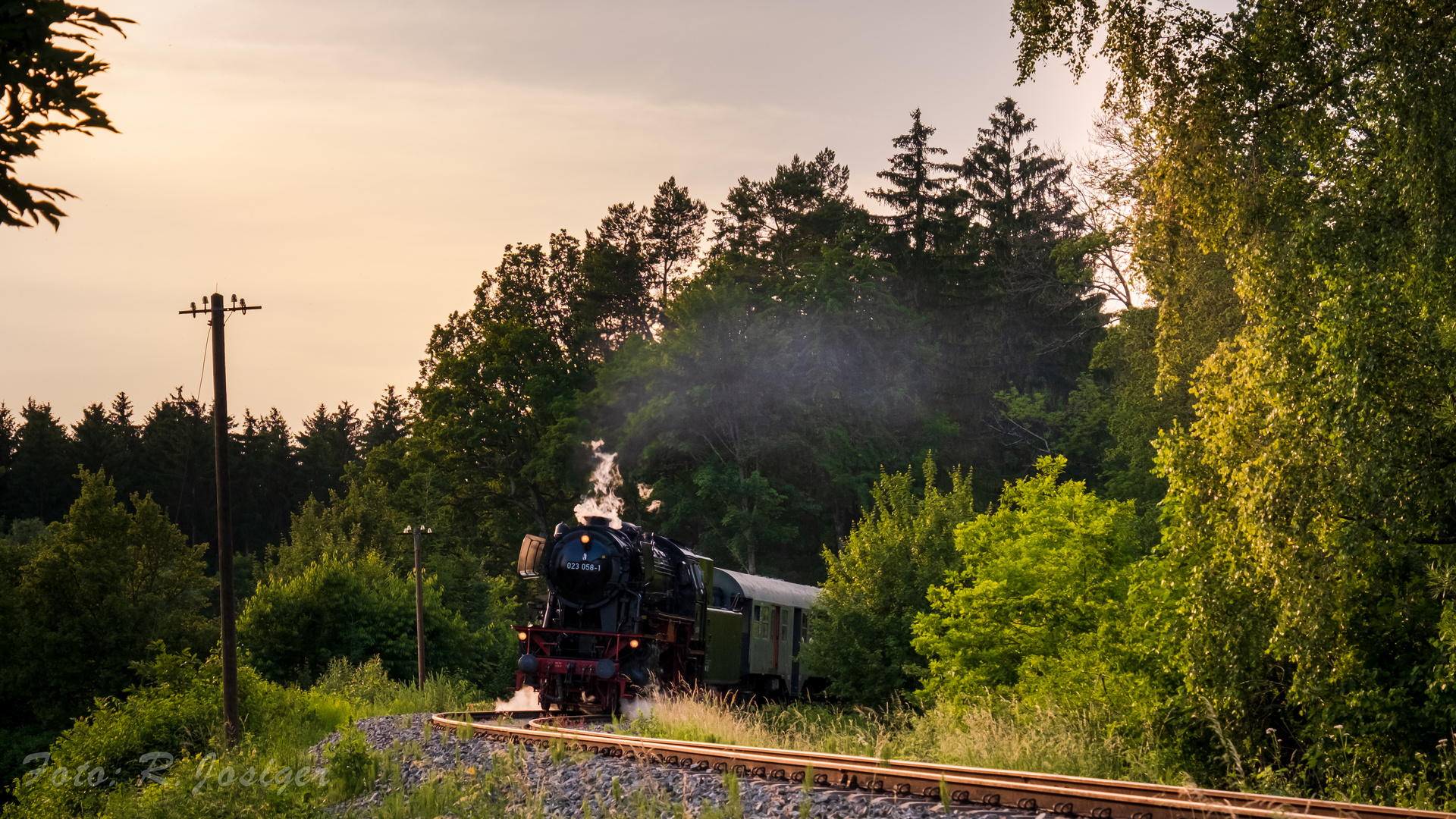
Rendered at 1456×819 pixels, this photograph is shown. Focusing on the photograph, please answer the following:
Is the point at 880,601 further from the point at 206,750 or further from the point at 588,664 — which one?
the point at 206,750

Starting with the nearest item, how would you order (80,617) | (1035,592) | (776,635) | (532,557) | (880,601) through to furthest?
(1035,592) < (532,557) < (880,601) < (776,635) < (80,617)

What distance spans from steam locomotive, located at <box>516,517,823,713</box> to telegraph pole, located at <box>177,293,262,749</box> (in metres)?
4.45

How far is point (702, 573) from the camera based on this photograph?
22.1 m

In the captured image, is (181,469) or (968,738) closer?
(968,738)

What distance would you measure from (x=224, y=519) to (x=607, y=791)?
12.8 meters

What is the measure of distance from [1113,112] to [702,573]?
37.1ft

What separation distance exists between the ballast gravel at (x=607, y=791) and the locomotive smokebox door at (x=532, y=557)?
7104mm

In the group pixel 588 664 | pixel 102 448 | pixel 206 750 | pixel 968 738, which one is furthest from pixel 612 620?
pixel 102 448

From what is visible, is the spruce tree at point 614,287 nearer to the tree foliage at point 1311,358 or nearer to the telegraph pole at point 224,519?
the telegraph pole at point 224,519

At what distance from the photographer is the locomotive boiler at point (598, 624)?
18859 millimetres

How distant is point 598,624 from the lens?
19438 millimetres

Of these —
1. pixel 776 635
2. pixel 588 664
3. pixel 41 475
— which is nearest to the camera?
Result: pixel 588 664

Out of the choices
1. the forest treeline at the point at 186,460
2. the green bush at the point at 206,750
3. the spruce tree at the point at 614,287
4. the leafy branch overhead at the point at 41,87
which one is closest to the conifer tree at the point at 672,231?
the spruce tree at the point at 614,287

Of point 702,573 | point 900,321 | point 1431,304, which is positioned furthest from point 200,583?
point 1431,304
